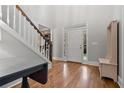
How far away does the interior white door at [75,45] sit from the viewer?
6.24 metres

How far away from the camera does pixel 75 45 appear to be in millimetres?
6480

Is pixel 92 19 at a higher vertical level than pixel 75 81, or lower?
higher

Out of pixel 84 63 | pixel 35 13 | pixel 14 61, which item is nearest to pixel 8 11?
pixel 14 61

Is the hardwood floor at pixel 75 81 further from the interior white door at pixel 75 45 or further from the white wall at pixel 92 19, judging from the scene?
the interior white door at pixel 75 45

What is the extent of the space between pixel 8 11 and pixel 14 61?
43.7 inches

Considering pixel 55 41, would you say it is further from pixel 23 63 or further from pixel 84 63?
pixel 23 63

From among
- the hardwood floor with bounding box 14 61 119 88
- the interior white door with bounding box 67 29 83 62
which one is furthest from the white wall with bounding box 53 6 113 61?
the hardwood floor with bounding box 14 61 119 88

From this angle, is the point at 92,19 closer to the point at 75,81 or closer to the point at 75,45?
the point at 75,45

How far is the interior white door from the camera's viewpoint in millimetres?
6238

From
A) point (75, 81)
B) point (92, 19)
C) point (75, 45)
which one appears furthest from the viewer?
point (75, 45)

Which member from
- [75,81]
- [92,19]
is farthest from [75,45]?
[75,81]

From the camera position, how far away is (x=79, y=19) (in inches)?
237

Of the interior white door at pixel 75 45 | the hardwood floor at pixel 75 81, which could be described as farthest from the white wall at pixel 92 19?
the hardwood floor at pixel 75 81

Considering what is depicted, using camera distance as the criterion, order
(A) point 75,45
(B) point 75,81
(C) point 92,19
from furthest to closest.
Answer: (A) point 75,45
(C) point 92,19
(B) point 75,81
